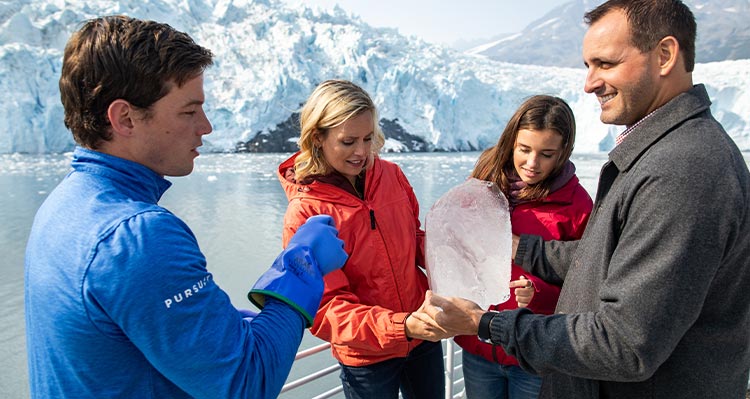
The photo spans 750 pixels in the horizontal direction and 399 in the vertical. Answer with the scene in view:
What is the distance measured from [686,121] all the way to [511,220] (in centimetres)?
65

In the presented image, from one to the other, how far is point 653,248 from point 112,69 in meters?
0.81

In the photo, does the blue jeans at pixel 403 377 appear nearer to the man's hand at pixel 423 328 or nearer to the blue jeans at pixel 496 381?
the blue jeans at pixel 496 381

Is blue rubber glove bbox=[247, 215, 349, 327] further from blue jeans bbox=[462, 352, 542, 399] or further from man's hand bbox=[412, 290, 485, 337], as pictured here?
blue jeans bbox=[462, 352, 542, 399]

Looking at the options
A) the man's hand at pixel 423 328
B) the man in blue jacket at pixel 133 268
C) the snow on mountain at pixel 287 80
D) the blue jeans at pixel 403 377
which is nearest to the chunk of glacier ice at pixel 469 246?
the man's hand at pixel 423 328

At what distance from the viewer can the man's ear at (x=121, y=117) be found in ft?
2.20

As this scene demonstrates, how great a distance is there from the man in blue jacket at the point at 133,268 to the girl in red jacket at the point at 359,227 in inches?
18.5

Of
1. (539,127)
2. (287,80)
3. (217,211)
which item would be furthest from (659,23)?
(287,80)

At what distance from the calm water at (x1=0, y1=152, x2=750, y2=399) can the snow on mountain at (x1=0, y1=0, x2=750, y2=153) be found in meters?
1.51

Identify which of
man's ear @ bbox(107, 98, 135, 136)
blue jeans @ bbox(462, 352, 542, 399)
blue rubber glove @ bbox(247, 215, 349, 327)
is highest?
man's ear @ bbox(107, 98, 135, 136)

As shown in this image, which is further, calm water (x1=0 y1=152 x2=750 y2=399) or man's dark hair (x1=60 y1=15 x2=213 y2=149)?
calm water (x1=0 y1=152 x2=750 y2=399)

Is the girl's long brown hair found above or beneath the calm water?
above

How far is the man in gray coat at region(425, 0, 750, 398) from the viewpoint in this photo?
2.22 feet

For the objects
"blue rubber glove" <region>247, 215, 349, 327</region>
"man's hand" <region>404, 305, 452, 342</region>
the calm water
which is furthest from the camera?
the calm water

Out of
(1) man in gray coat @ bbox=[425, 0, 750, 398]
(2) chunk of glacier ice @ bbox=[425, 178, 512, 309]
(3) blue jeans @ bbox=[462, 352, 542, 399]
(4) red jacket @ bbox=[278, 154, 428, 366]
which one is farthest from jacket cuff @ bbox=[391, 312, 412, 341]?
(3) blue jeans @ bbox=[462, 352, 542, 399]
